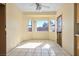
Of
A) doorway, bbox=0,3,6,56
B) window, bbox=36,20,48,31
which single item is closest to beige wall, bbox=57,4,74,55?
doorway, bbox=0,3,6,56

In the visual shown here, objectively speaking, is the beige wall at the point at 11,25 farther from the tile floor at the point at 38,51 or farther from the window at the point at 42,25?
the window at the point at 42,25

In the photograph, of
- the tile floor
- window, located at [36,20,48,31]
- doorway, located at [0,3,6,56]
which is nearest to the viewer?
doorway, located at [0,3,6,56]

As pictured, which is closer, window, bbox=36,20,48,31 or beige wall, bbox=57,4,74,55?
beige wall, bbox=57,4,74,55

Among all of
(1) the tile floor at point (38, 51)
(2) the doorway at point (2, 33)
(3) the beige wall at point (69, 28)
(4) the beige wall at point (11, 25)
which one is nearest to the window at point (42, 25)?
(1) the tile floor at point (38, 51)

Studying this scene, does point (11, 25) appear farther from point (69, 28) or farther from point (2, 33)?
point (69, 28)

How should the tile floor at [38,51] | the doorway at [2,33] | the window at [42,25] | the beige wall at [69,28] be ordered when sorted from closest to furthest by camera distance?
the doorway at [2,33], the beige wall at [69,28], the tile floor at [38,51], the window at [42,25]

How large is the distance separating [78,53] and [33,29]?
6548 mm

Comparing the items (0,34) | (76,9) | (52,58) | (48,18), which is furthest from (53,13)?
(52,58)

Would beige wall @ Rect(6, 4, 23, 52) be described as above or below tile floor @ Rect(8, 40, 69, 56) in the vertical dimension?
above

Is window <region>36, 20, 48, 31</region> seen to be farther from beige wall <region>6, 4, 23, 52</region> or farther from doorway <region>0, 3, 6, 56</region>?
doorway <region>0, 3, 6, 56</region>

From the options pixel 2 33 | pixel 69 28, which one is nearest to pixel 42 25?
pixel 69 28

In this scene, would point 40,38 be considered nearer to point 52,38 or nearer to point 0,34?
point 52,38

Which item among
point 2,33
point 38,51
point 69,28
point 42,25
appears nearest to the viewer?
point 2,33

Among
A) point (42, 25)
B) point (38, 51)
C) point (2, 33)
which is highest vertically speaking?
point (42, 25)
